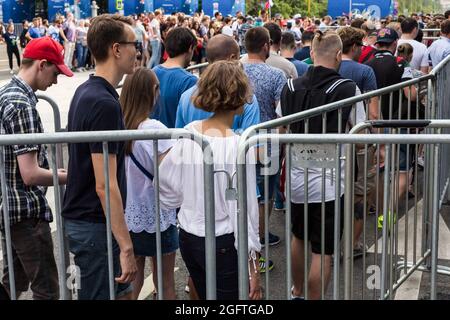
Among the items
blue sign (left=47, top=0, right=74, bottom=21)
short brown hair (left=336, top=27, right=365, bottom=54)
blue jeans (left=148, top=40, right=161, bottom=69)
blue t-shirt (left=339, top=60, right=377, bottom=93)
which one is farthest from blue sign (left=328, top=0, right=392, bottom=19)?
blue t-shirt (left=339, top=60, right=377, bottom=93)

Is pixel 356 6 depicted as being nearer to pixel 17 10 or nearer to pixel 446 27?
pixel 17 10

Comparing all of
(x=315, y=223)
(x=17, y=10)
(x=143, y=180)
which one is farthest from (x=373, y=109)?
(x=17, y=10)

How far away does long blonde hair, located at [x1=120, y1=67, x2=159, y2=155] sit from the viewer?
397 centimetres

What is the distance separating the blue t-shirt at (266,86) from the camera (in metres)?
5.85

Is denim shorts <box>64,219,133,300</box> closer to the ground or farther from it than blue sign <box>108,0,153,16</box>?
closer to the ground

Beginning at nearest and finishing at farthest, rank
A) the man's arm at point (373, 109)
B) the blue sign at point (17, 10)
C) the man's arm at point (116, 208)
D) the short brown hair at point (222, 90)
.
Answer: the man's arm at point (116, 208) → the short brown hair at point (222, 90) → the man's arm at point (373, 109) → the blue sign at point (17, 10)

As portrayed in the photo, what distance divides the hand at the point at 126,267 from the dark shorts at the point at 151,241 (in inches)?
27.1

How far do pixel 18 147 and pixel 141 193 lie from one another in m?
0.72

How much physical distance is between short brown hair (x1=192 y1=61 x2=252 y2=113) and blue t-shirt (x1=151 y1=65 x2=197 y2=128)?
2.07m

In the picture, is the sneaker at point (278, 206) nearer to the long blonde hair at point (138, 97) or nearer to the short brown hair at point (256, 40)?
the short brown hair at point (256, 40)

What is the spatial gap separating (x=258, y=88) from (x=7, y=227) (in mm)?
3042

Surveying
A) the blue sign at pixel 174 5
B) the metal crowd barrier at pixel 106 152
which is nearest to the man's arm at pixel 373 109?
the metal crowd barrier at pixel 106 152

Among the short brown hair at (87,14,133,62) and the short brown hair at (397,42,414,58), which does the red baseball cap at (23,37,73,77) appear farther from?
the short brown hair at (397,42,414,58)
